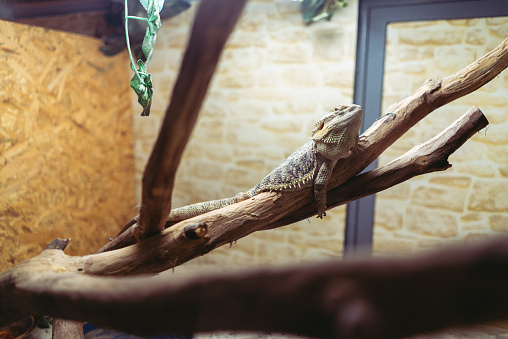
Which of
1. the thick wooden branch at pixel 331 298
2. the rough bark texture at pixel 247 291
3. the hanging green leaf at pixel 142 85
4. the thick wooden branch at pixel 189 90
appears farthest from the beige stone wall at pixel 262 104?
the thick wooden branch at pixel 331 298

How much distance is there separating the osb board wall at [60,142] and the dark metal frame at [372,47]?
7.28ft

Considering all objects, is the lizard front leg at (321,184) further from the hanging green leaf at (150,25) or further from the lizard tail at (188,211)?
the hanging green leaf at (150,25)

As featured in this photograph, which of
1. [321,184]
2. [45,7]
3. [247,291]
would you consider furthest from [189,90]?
[45,7]

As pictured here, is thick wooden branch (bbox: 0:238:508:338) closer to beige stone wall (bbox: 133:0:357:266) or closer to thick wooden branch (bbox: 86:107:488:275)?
thick wooden branch (bbox: 86:107:488:275)

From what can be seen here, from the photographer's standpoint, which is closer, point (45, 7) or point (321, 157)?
point (321, 157)

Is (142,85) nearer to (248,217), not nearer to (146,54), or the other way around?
(146,54)

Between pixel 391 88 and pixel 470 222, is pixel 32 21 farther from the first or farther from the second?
pixel 470 222

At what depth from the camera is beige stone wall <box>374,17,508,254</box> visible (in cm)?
279

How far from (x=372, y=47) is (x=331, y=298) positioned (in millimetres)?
2860

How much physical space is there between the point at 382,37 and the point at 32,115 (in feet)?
9.16

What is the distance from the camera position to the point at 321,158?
1832 millimetres

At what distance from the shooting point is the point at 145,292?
0.78 metres

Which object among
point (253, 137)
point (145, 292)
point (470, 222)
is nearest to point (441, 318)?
point (145, 292)

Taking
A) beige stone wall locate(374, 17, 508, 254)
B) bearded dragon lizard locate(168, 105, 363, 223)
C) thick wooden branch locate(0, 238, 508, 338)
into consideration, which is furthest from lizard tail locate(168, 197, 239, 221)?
beige stone wall locate(374, 17, 508, 254)
